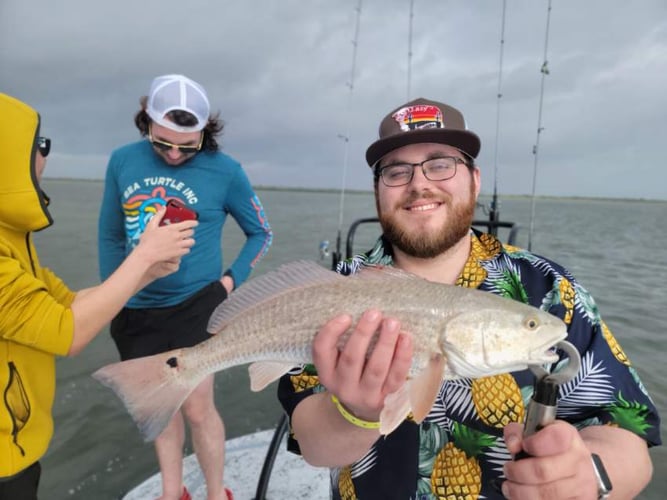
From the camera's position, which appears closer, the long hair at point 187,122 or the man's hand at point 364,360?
the man's hand at point 364,360

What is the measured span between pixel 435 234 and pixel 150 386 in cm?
142

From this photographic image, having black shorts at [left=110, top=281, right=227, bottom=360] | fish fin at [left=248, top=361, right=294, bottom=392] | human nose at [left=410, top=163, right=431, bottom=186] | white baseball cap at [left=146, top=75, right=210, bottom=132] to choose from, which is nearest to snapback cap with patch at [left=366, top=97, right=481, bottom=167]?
human nose at [left=410, top=163, right=431, bottom=186]

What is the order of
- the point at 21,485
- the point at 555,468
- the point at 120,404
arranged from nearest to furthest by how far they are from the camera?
the point at 555,468 < the point at 21,485 < the point at 120,404

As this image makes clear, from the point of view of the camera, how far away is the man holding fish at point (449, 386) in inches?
56.2

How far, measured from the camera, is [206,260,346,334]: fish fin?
5.79ft

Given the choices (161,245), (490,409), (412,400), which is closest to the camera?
(412,400)

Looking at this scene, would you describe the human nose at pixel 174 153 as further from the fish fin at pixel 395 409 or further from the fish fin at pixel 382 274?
the fish fin at pixel 395 409

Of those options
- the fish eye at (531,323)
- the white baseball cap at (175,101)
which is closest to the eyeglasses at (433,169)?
the fish eye at (531,323)

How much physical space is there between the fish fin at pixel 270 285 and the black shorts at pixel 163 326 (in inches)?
52.2

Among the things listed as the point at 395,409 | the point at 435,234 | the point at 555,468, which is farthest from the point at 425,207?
the point at 555,468

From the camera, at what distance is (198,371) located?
71.4 inches

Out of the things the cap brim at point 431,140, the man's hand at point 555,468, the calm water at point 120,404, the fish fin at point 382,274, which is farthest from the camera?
the calm water at point 120,404

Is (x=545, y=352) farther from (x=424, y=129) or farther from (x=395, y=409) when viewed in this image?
(x=424, y=129)

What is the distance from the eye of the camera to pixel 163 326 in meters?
3.02
